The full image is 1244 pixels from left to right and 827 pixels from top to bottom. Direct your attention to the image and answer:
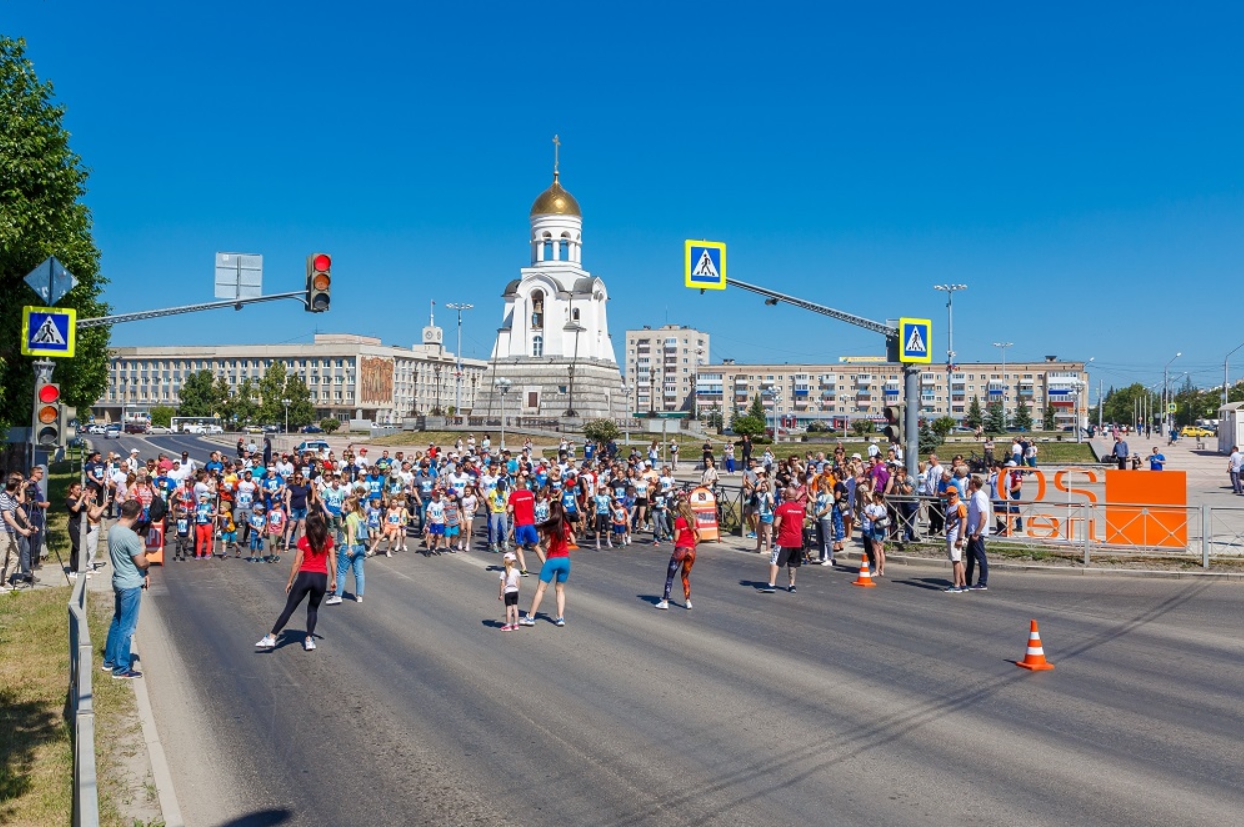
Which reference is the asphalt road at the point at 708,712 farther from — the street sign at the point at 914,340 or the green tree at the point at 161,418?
the green tree at the point at 161,418

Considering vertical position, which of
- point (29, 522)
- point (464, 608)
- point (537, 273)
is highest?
point (537, 273)

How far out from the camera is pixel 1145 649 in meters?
11.9

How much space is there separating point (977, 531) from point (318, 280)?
11.6 metres

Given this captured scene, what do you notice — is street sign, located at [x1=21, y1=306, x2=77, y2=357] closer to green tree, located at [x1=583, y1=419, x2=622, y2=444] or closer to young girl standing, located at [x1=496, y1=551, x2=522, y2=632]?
young girl standing, located at [x1=496, y1=551, x2=522, y2=632]

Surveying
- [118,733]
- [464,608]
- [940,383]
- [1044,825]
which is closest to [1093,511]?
[464,608]

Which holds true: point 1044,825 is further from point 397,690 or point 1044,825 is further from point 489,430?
point 489,430

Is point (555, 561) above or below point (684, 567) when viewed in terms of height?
above

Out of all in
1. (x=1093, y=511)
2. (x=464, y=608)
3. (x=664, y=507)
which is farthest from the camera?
(x=664, y=507)

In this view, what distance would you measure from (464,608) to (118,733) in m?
6.53

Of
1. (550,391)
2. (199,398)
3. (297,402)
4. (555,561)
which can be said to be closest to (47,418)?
(555,561)

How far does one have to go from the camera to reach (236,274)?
750 inches

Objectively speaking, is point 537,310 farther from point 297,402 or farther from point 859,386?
point 859,386

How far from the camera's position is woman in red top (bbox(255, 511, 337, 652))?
11586 millimetres

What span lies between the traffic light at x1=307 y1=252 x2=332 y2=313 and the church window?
A: 74.2m
